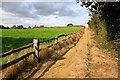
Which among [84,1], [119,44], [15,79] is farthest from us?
[84,1]

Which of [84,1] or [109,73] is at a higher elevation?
[84,1]

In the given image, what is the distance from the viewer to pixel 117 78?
9.80m

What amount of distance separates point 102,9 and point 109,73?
1152 centimetres

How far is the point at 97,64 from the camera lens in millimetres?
12727

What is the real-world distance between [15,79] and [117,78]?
12.2 ft

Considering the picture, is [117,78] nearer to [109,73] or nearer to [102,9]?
[109,73]

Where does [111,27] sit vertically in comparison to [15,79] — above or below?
above

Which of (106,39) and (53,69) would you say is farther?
(106,39)

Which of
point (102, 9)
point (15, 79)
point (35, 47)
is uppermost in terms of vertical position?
point (102, 9)

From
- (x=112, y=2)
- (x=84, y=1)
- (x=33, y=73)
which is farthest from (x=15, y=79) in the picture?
(x=84, y=1)

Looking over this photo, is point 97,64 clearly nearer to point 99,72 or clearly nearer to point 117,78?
point 99,72

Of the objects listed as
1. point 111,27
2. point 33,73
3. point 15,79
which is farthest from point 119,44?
point 15,79

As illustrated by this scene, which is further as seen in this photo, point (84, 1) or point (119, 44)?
point (84, 1)

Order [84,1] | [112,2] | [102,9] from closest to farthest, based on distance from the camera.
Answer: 1. [112,2]
2. [102,9]
3. [84,1]
